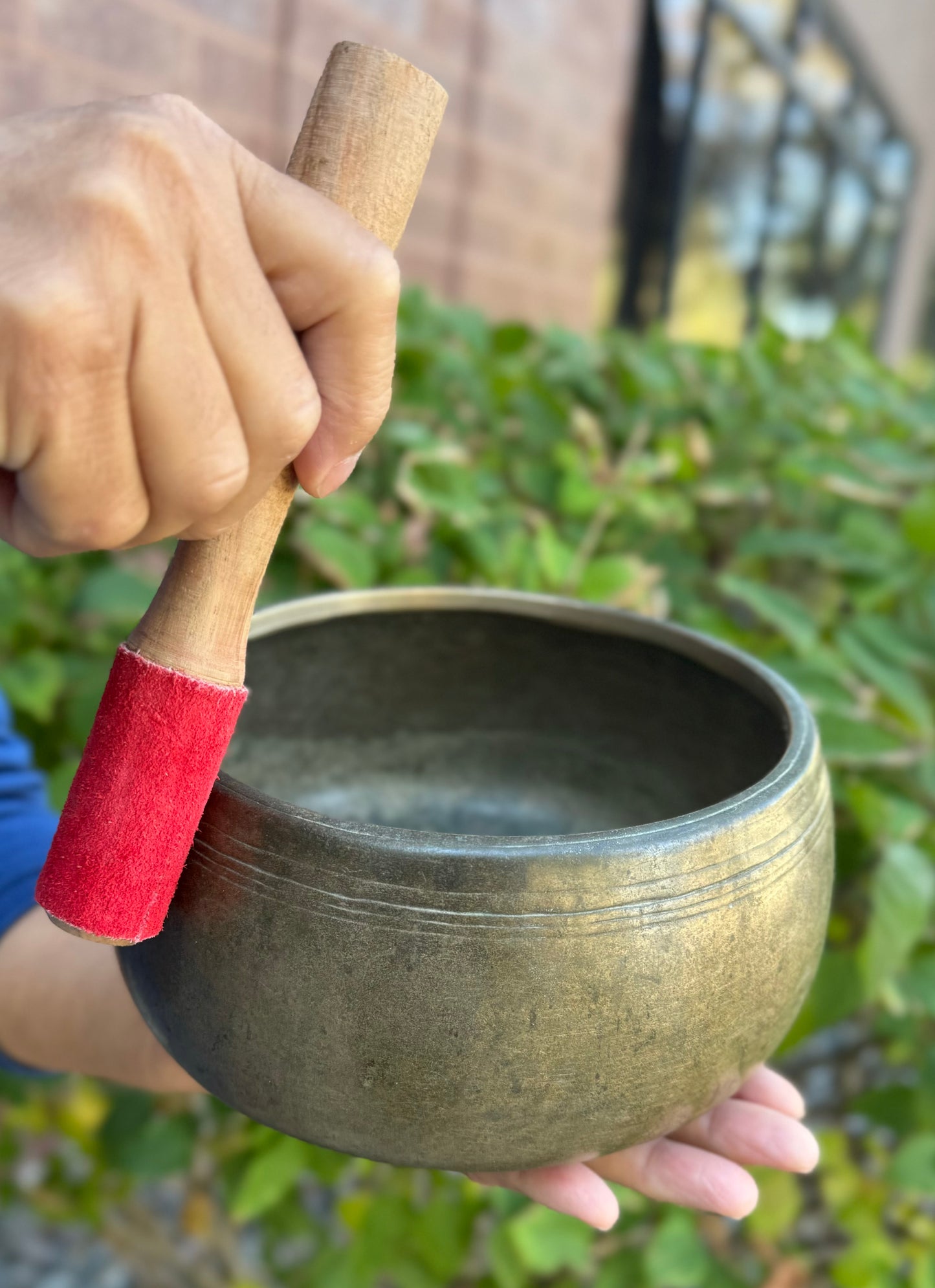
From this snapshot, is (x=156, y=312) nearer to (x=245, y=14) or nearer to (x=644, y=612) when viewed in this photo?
(x=644, y=612)

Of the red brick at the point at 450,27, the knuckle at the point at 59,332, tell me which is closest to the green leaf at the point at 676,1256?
the knuckle at the point at 59,332

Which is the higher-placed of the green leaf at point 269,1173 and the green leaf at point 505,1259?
the green leaf at point 269,1173

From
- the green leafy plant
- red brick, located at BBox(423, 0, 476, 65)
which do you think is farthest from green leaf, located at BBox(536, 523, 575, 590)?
red brick, located at BBox(423, 0, 476, 65)

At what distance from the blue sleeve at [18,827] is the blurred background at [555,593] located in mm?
106

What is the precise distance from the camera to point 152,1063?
2.47 feet

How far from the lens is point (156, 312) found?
38 cm

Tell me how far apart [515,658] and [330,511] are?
1.19 ft

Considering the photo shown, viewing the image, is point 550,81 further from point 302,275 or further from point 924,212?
point 924,212

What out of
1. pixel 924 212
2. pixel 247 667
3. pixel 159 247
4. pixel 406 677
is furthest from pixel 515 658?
pixel 924 212

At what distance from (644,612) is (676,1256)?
0.68 meters

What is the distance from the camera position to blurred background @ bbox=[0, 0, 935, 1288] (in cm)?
109

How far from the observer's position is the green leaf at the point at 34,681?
1016 millimetres

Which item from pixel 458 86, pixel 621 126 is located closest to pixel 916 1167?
pixel 458 86

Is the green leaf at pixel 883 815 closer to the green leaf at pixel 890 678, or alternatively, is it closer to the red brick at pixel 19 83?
the green leaf at pixel 890 678
